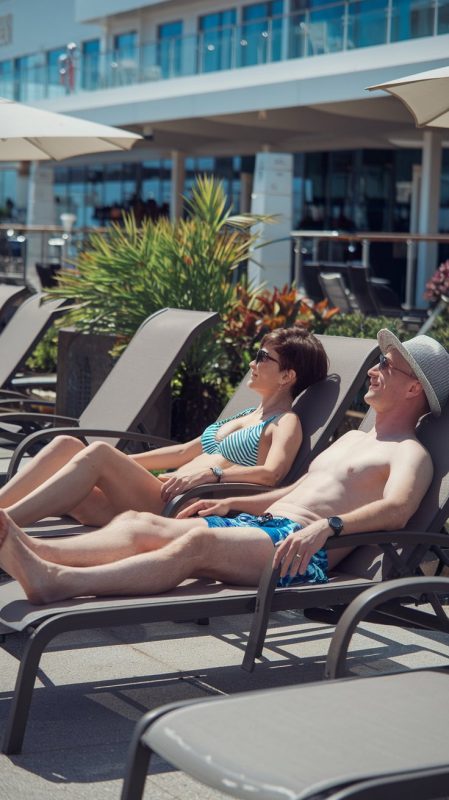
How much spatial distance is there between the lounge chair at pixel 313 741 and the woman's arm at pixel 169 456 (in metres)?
2.69

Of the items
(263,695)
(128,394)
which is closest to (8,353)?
(128,394)

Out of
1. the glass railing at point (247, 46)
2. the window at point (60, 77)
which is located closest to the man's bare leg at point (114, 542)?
the glass railing at point (247, 46)

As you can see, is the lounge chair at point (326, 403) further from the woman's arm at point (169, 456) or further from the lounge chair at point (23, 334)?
the lounge chair at point (23, 334)

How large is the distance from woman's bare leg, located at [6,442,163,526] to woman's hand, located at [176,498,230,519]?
0.31 meters

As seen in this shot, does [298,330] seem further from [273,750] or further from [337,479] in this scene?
[273,750]

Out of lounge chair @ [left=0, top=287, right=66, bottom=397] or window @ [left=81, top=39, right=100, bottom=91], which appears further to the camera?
window @ [left=81, top=39, right=100, bottom=91]

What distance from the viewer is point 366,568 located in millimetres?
4156

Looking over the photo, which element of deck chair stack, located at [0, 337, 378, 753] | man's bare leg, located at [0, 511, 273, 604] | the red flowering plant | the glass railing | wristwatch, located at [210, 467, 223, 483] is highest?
the glass railing

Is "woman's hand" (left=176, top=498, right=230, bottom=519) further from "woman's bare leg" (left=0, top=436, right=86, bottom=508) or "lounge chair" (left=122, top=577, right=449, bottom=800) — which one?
"lounge chair" (left=122, top=577, right=449, bottom=800)

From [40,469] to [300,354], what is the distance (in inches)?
47.7

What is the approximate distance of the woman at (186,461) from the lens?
14.8ft

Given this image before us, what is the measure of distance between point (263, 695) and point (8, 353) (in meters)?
6.16

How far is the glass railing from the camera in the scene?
20031 mm

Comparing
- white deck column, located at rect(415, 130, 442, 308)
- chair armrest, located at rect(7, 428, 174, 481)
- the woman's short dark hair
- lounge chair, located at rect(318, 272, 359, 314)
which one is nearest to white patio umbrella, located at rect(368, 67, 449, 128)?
the woman's short dark hair
